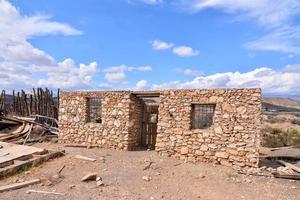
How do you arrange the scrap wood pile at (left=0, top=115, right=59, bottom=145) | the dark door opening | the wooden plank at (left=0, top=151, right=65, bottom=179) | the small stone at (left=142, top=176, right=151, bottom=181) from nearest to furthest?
the small stone at (left=142, top=176, right=151, bottom=181) < the wooden plank at (left=0, top=151, right=65, bottom=179) < the dark door opening < the scrap wood pile at (left=0, top=115, right=59, bottom=145)

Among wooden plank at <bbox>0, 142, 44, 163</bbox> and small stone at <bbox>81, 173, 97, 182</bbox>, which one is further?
wooden plank at <bbox>0, 142, 44, 163</bbox>

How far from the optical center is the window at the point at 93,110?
15062 millimetres

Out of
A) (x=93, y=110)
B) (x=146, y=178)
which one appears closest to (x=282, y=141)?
(x=93, y=110)

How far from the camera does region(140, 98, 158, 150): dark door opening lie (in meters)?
15.0

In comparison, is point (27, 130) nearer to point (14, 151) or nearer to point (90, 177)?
point (14, 151)

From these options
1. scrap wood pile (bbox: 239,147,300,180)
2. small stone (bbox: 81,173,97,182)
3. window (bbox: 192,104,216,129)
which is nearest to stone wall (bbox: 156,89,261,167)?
window (bbox: 192,104,216,129)

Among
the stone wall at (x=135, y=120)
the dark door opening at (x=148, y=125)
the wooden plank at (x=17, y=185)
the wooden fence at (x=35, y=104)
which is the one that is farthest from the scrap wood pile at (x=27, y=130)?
the wooden plank at (x=17, y=185)

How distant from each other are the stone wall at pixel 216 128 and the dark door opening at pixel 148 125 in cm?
218

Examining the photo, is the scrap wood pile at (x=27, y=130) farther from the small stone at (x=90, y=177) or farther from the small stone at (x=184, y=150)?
the small stone at (x=90, y=177)

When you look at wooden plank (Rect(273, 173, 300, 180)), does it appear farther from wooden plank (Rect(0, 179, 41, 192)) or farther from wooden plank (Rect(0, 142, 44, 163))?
wooden plank (Rect(0, 142, 44, 163))

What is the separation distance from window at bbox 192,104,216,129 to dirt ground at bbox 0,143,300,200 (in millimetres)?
1960

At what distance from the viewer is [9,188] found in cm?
861

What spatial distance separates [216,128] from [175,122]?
165 centimetres

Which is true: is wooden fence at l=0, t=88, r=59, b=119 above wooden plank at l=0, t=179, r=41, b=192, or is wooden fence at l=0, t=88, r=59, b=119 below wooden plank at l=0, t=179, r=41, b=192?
above
